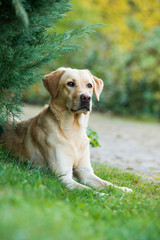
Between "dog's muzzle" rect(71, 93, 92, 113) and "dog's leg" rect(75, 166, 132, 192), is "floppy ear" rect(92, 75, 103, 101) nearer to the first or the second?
"dog's muzzle" rect(71, 93, 92, 113)

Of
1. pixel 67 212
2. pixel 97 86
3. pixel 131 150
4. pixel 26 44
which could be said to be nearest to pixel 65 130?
pixel 97 86

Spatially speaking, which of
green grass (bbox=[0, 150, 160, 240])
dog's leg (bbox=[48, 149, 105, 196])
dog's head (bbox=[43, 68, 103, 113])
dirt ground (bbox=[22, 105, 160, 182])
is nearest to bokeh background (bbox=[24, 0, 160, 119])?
dirt ground (bbox=[22, 105, 160, 182])

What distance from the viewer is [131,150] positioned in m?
8.14

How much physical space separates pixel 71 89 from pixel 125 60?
1288 centimetres

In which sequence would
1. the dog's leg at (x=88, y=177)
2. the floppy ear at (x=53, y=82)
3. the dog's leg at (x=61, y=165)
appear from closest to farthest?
the dog's leg at (x=61, y=165)
the dog's leg at (x=88, y=177)
the floppy ear at (x=53, y=82)

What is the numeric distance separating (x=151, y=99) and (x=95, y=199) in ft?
42.9

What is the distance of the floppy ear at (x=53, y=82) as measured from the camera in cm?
421

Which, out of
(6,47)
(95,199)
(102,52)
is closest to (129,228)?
(95,199)

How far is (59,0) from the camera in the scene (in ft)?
11.9

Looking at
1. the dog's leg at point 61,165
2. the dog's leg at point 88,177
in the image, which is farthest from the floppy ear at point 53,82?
the dog's leg at point 88,177

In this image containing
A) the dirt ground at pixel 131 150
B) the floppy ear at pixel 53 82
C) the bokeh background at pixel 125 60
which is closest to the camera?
the floppy ear at pixel 53 82

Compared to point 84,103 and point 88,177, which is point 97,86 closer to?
point 84,103

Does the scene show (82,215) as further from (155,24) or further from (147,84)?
(155,24)

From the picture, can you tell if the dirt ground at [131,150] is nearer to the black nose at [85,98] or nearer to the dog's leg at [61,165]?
the dog's leg at [61,165]
